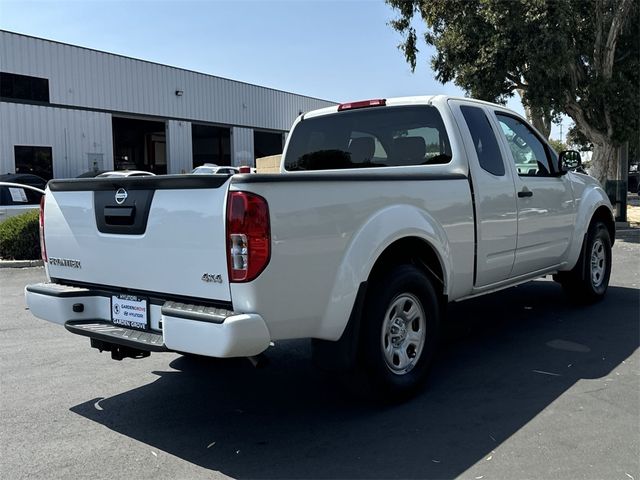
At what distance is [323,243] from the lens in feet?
11.3

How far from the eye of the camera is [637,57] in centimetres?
1540

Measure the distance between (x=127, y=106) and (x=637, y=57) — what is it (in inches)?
714

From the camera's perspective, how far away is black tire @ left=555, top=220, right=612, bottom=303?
257 inches

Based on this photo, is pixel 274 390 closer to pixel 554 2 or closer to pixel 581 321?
pixel 581 321

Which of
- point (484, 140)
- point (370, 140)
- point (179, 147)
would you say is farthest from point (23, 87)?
point (484, 140)

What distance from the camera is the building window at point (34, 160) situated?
806 inches

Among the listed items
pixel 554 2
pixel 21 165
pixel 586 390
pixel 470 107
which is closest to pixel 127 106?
pixel 21 165

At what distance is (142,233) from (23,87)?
784 inches

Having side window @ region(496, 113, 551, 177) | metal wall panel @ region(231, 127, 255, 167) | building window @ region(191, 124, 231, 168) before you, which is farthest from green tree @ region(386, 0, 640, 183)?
building window @ region(191, 124, 231, 168)

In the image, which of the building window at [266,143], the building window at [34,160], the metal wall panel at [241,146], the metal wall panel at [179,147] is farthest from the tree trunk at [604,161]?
the building window at [266,143]

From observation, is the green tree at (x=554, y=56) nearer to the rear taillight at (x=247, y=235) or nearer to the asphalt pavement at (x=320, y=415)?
the asphalt pavement at (x=320, y=415)

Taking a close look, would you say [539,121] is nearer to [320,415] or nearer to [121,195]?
[320,415]

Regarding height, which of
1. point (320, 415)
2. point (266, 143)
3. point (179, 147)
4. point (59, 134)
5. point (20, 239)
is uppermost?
point (266, 143)

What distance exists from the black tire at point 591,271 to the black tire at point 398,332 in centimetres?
288
